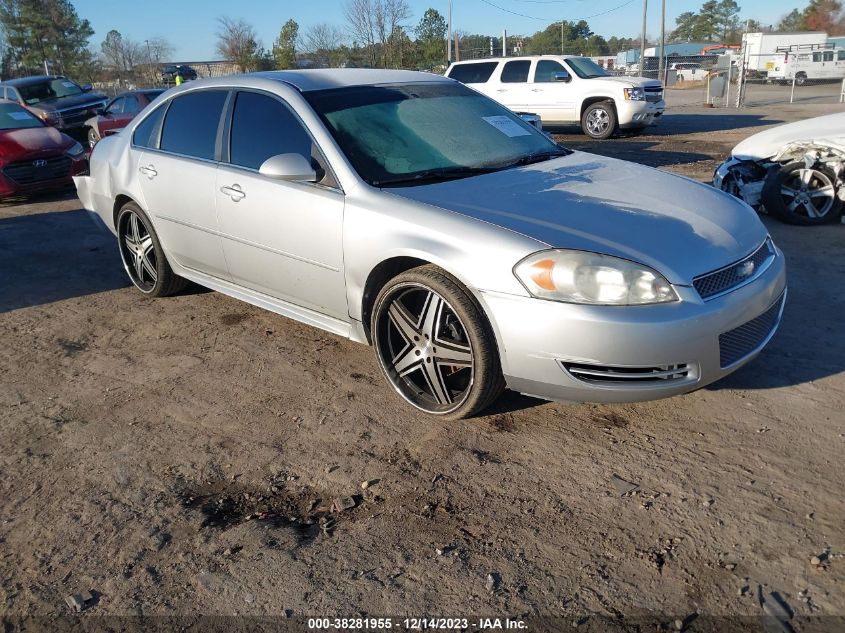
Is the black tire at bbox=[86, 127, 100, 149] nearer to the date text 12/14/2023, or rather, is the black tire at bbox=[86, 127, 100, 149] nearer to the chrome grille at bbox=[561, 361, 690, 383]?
the chrome grille at bbox=[561, 361, 690, 383]

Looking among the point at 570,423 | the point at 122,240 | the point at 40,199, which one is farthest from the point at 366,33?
the point at 570,423

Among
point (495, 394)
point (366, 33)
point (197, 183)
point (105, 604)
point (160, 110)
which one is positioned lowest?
point (105, 604)

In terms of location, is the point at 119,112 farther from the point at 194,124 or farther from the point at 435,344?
the point at 435,344

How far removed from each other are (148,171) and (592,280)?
347 cm

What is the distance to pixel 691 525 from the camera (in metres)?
2.71

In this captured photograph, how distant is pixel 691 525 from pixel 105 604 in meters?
2.07

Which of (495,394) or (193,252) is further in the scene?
(193,252)

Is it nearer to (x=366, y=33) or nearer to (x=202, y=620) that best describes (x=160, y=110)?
(x=202, y=620)

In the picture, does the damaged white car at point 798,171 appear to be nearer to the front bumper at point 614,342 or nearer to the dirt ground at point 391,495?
the dirt ground at point 391,495

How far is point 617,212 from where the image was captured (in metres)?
3.48

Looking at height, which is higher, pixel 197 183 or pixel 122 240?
pixel 197 183

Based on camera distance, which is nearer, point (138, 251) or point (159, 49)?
point (138, 251)

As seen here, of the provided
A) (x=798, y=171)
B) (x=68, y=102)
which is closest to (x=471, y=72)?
(x=68, y=102)

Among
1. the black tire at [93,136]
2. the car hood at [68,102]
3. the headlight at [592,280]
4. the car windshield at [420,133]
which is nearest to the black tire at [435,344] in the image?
the headlight at [592,280]
